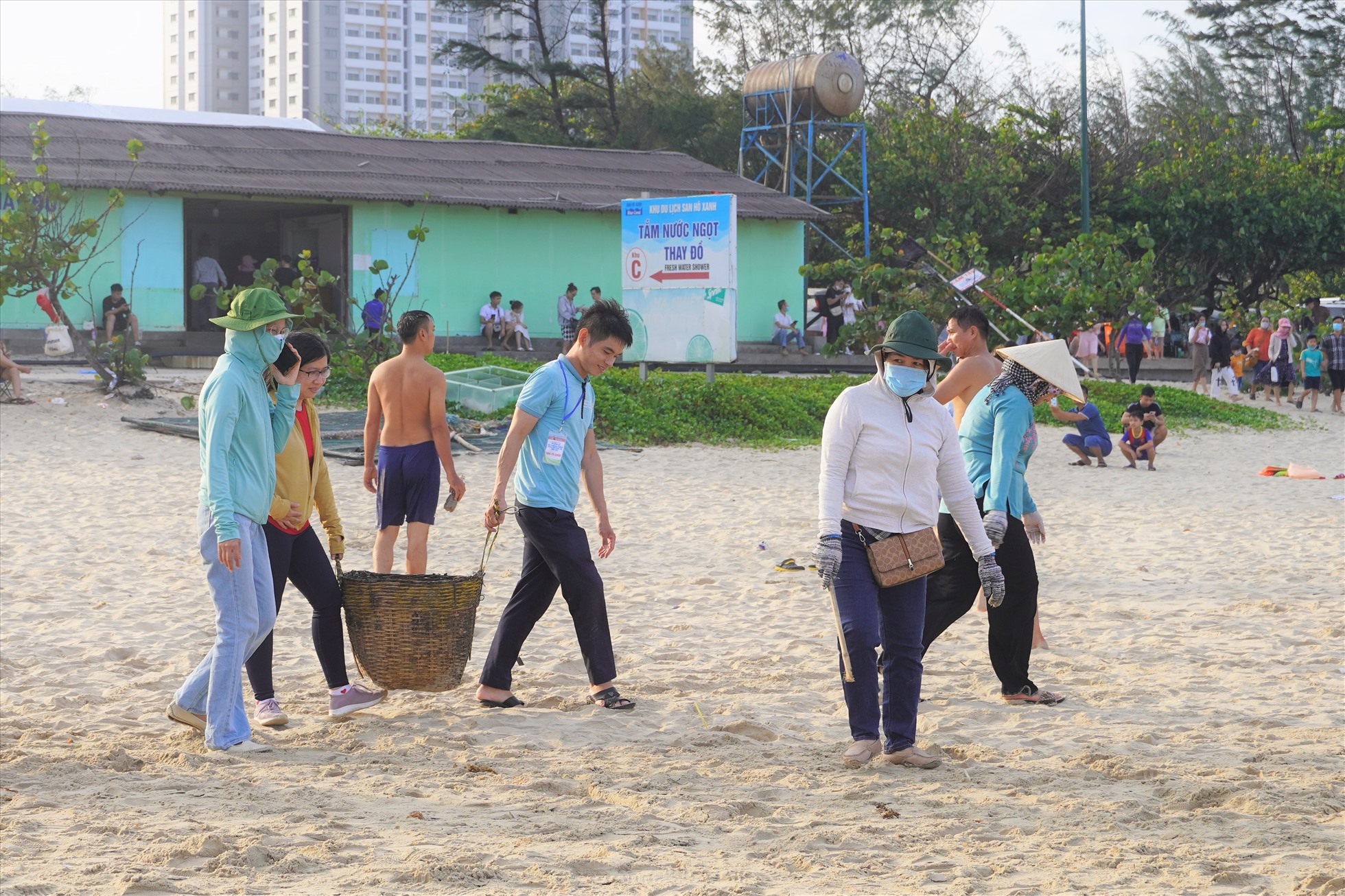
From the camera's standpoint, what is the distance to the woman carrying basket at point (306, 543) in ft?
18.1

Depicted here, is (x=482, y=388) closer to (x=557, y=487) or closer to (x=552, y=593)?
(x=552, y=593)

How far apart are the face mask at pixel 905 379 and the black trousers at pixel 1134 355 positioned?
22561 mm

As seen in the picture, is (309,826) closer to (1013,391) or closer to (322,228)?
(1013,391)

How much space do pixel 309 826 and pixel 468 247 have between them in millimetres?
23018

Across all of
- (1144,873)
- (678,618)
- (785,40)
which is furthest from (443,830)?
(785,40)

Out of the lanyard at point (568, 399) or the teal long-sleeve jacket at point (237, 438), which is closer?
the teal long-sleeve jacket at point (237, 438)

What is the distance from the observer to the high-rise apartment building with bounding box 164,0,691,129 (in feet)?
414

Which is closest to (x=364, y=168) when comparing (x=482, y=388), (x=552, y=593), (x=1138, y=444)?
(x=482, y=388)

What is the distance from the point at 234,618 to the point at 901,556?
7.63 feet

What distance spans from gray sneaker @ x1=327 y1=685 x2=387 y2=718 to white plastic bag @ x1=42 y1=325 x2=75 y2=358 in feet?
49.9

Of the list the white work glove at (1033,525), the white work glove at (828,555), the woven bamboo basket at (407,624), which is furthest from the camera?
the white work glove at (1033,525)

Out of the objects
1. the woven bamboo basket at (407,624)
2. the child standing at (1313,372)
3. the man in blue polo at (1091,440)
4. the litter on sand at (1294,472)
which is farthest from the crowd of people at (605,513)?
the child standing at (1313,372)

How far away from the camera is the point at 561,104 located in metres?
44.0

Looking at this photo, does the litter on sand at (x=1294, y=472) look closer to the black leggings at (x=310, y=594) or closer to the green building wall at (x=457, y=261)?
the black leggings at (x=310, y=594)
